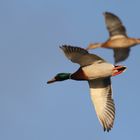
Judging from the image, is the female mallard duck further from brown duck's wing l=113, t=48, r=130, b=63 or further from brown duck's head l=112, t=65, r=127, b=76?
brown duck's wing l=113, t=48, r=130, b=63

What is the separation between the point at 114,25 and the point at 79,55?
431 cm

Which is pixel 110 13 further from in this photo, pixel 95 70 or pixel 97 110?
pixel 97 110

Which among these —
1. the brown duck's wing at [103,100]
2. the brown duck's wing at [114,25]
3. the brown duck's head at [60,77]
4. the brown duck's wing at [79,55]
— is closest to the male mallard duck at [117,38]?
the brown duck's wing at [114,25]

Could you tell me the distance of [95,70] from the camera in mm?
20453

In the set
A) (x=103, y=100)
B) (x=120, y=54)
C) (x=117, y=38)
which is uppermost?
(x=117, y=38)

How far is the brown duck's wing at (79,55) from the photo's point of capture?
66.8 feet

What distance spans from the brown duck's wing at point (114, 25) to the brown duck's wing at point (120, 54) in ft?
1.61

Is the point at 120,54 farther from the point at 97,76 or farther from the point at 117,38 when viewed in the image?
the point at 97,76

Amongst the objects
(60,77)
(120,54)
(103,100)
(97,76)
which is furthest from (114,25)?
(60,77)

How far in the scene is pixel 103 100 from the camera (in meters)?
22.1

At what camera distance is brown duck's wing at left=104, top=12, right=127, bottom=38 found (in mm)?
16141

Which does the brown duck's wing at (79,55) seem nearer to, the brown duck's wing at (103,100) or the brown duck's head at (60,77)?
the brown duck's wing at (103,100)

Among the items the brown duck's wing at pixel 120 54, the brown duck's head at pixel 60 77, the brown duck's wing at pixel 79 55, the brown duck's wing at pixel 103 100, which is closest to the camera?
the brown duck's wing at pixel 120 54

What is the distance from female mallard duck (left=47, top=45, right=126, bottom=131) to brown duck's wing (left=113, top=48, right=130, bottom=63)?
339 cm
